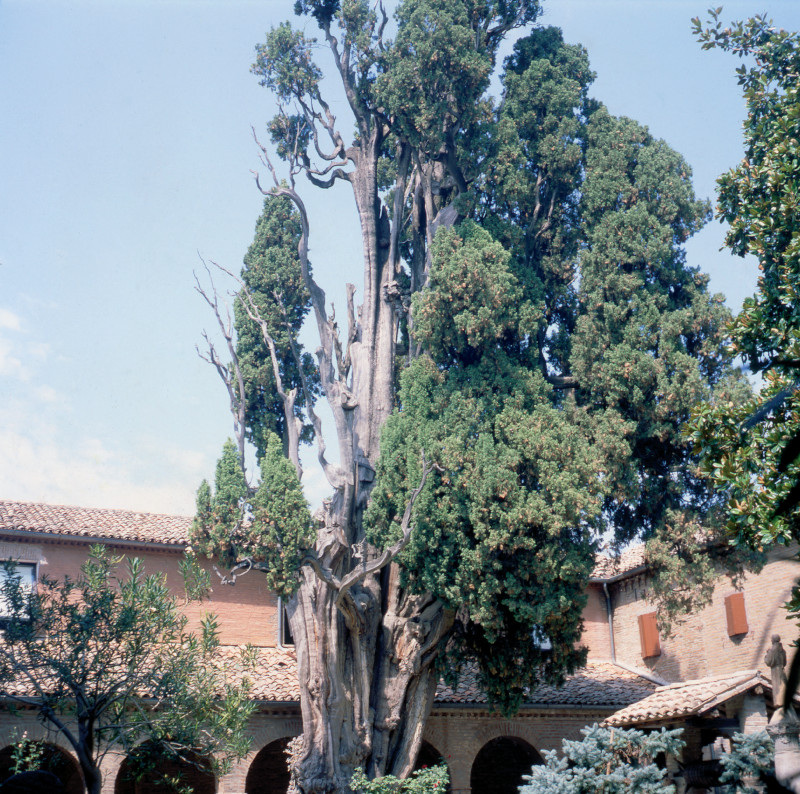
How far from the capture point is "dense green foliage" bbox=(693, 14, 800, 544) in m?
8.55

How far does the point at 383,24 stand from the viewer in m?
19.2

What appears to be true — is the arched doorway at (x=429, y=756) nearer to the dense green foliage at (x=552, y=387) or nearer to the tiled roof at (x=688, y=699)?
the dense green foliage at (x=552, y=387)

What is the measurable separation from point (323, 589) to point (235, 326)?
731 centimetres

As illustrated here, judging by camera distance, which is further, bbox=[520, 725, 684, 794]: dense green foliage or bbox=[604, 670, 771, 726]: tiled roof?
bbox=[604, 670, 771, 726]: tiled roof

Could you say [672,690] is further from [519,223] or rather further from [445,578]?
[519,223]

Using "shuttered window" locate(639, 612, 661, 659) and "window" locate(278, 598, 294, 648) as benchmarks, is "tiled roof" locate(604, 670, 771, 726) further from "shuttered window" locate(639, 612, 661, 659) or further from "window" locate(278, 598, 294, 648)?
"window" locate(278, 598, 294, 648)

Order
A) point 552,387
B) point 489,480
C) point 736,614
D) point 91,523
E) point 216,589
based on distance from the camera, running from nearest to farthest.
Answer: point 489,480, point 552,387, point 736,614, point 91,523, point 216,589

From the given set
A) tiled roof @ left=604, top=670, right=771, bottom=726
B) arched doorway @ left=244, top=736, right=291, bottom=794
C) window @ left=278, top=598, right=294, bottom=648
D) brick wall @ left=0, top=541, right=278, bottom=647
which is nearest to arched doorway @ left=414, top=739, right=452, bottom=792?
arched doorway @ left=244, top=736, right=291, bottom=794

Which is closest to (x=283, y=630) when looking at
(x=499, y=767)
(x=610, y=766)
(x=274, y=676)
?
(x=274, y=676)

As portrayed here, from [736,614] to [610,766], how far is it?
669 cm

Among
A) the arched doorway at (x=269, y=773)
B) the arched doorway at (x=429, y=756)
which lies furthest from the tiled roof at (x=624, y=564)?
the arched doorway at (x=269, y=773)

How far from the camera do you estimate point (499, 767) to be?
21500 mm

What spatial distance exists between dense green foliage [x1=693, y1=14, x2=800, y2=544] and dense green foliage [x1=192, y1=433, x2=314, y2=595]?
723cm

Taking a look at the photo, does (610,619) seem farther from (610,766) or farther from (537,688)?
(610,766)
